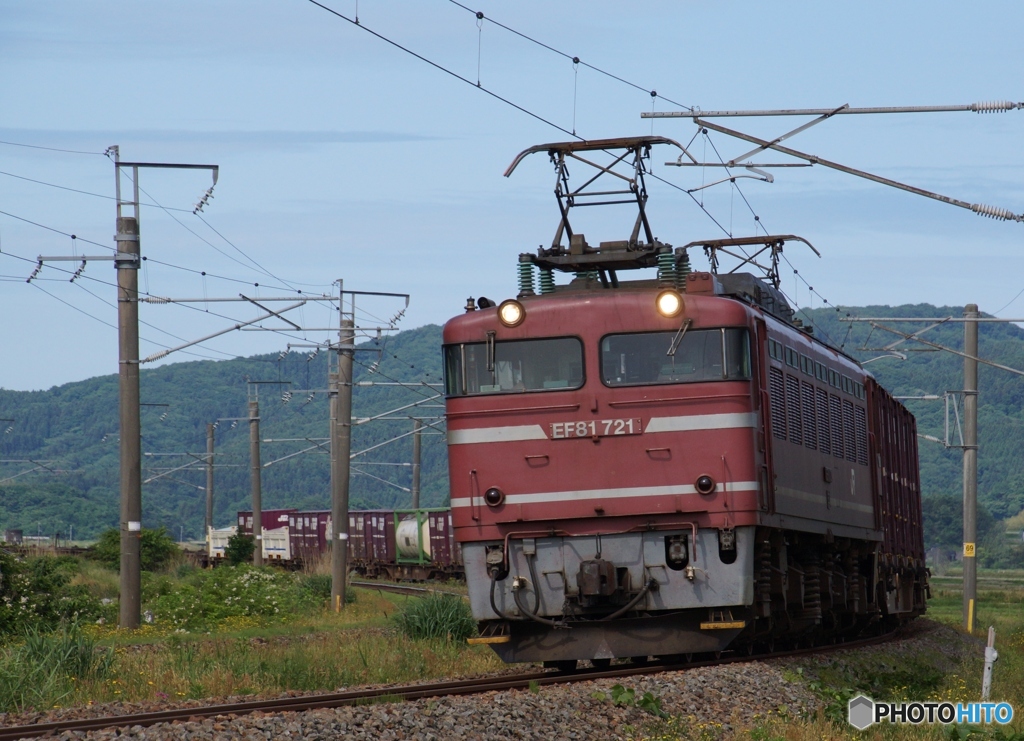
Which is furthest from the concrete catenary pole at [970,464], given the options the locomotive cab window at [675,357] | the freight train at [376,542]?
the locomotive cab window at [675,357]

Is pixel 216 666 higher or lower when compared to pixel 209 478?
lower

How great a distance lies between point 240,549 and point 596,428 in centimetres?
3990

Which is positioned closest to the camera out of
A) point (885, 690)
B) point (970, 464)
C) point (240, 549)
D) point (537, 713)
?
point (537, 713)

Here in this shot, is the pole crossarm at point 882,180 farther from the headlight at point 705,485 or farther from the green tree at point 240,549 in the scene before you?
the green tree at point 240,549

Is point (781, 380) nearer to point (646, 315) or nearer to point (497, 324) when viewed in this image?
point (646, 315)

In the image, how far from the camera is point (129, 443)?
2384cm

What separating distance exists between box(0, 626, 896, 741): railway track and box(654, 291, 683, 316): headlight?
12.0 ft

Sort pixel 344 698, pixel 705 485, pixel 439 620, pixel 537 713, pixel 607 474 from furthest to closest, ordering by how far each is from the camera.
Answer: pixel 439 620, pixel 607 474, pixel 705 485, pixel 344 698, pixel 537 713

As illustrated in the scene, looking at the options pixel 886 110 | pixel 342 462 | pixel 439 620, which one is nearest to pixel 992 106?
pixel 886 110

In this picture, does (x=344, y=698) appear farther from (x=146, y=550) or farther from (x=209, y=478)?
(x=209, y=478)

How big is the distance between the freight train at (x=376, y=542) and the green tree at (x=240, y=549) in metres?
2.14

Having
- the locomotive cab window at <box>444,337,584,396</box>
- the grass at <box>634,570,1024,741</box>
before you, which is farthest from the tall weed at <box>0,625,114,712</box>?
the grass at <box>634,570,1024,741</box>

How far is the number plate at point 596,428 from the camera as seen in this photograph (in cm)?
1483

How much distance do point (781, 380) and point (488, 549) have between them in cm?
407
